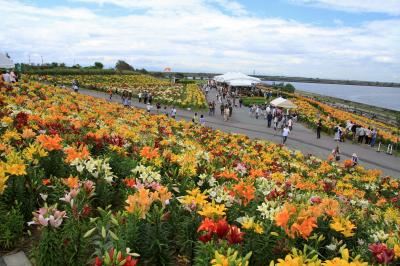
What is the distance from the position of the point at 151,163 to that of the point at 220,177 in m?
1.27

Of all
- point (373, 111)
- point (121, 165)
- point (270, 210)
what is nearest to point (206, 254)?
point (270, 210)

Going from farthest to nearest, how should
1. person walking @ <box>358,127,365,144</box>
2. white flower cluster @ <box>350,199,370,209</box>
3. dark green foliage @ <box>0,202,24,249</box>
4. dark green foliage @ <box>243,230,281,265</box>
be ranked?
person walking @ <box>358,127,365,144</box>, white flower cluster @ <box>350,199,370,209</box>, dark green foliage @ <box>0,202,24,249</box>, dark green foliage @ <box>243,230,281,265</box>

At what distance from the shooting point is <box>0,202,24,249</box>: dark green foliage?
14.6ft

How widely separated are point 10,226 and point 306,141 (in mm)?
25354

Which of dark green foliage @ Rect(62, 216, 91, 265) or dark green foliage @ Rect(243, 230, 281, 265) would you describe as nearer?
dark green foliage @ Rect(62, 216, 91, 265)

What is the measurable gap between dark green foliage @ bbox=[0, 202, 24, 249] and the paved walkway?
795 inches

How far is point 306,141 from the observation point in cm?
2753

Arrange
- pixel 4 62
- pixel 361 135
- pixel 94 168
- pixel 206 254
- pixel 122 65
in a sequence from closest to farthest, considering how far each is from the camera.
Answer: pixel 206 254
pixel 94 168
pixel 361 135
pixel 4 62
pixel 122 65

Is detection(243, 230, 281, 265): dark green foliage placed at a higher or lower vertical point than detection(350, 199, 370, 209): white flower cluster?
higher

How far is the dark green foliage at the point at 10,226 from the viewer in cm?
445

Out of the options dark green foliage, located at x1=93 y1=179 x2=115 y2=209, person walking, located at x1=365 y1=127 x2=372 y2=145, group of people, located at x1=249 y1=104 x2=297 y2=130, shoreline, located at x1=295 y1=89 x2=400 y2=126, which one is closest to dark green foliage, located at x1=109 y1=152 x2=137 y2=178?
dark green foliage, located at x1=93 y1=179 x2=115 y2=209

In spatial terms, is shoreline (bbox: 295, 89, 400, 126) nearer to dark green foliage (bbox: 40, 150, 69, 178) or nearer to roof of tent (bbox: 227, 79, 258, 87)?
roof of tent (bbox: 227, 79, 258, 87)

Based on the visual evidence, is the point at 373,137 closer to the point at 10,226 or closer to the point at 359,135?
the point at 359,135

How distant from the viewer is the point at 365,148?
2748cm
